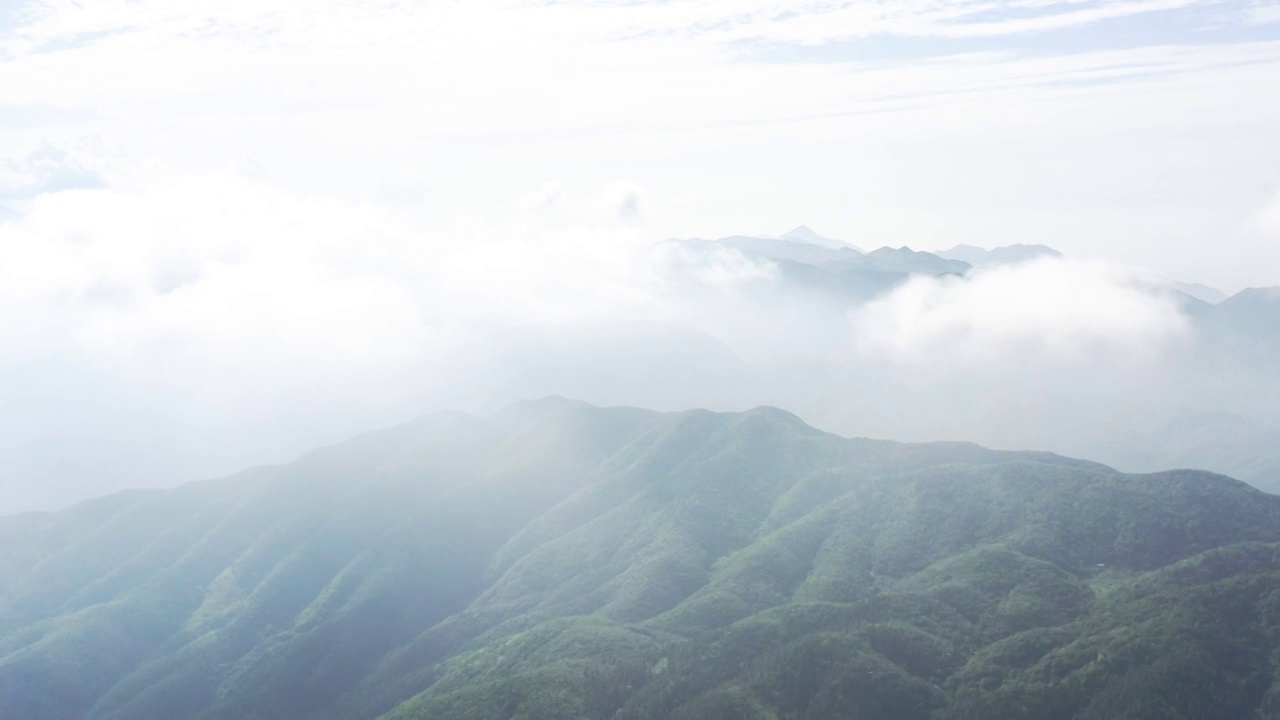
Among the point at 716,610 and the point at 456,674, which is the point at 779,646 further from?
the point at 456,674

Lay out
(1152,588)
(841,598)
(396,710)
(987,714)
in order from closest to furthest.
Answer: (987,714), (1152,588), (396,710), (841,598)

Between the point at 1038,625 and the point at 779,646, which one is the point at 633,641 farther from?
the point at 1038,625

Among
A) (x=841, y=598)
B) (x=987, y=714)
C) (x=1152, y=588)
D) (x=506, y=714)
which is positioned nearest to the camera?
(x=987, y=714)

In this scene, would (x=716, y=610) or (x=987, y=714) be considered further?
(x=716, y=610)

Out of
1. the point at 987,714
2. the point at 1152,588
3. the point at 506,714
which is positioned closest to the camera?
the point at 987,714

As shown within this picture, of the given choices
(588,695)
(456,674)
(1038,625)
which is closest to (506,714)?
(588,695)

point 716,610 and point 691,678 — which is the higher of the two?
point 691,678

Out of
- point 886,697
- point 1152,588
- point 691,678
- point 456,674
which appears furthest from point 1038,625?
point 456,674

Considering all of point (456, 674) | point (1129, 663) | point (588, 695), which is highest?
point (1129, 663)

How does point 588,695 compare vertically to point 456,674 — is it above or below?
above
